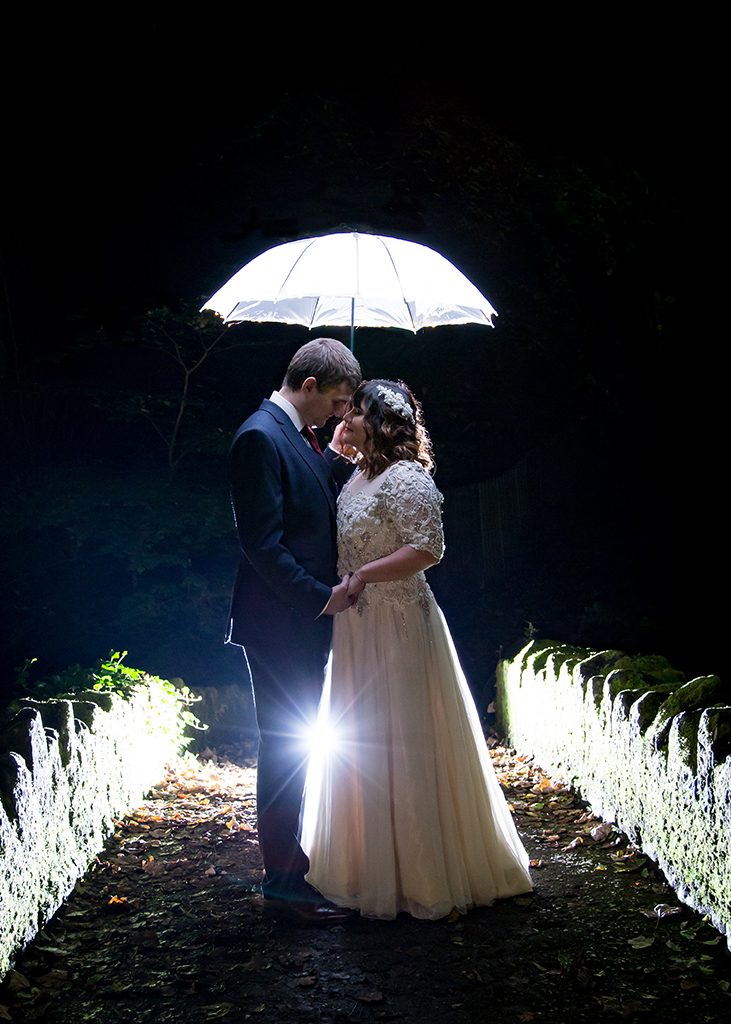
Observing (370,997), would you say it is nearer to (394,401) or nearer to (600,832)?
(600,832)

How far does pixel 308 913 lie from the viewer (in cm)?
341

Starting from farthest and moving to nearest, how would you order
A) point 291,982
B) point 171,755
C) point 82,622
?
1. point 82,622
2. point 171,755
3. point 291,982

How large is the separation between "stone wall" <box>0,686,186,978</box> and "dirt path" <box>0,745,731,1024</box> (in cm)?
13

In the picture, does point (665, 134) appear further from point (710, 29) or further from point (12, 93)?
point (12, 93)

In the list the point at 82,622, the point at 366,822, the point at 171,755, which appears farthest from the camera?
the point at 82,622

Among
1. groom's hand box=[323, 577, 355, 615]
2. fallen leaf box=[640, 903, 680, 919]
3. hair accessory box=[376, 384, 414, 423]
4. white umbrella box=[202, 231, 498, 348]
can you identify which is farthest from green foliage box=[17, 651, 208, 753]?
fallen leaf box=[640, 903, 680, 919]

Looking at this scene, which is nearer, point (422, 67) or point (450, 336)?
point (450, 336)

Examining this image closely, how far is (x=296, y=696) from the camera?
357cm

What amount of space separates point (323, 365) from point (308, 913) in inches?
81.3

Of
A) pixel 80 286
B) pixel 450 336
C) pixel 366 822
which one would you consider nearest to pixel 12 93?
pixel 80 286

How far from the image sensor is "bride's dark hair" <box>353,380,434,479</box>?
3670 mm

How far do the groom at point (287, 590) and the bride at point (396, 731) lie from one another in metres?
0.12

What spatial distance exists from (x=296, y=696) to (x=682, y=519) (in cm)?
864

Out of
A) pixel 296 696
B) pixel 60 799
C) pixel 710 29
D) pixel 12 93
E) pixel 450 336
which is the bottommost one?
pixel 60 799
